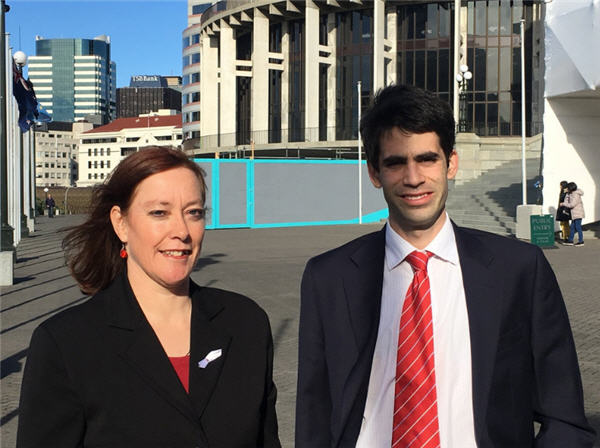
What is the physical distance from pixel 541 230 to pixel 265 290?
10.5m

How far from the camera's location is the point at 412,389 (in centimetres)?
251

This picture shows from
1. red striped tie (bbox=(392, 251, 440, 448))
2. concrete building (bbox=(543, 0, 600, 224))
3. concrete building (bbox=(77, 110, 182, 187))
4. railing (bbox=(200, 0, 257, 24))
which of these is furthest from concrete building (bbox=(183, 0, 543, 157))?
concrete building (bbox=(77, 110, 182, 187))

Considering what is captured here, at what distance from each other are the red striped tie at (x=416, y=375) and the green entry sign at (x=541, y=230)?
64.2ft

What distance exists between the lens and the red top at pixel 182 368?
2.54 m

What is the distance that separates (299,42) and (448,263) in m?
55.6

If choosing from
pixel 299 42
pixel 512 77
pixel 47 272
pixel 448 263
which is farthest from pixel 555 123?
pixel 299 42

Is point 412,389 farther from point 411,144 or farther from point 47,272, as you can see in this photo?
point 47,272

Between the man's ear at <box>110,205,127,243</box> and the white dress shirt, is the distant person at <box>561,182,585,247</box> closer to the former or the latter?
the white dress shirt

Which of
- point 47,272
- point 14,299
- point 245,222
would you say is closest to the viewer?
point 14,299

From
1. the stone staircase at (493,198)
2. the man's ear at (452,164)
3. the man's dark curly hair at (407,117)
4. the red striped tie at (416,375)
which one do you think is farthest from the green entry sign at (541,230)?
the red striped tie at (416,375)

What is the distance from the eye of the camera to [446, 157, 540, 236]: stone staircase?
90.2 ft

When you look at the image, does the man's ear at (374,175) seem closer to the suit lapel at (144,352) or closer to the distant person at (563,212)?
the suit lapel at (144,352)

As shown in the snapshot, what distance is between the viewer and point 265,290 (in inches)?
540

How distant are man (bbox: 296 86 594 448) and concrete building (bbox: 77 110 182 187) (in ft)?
443
